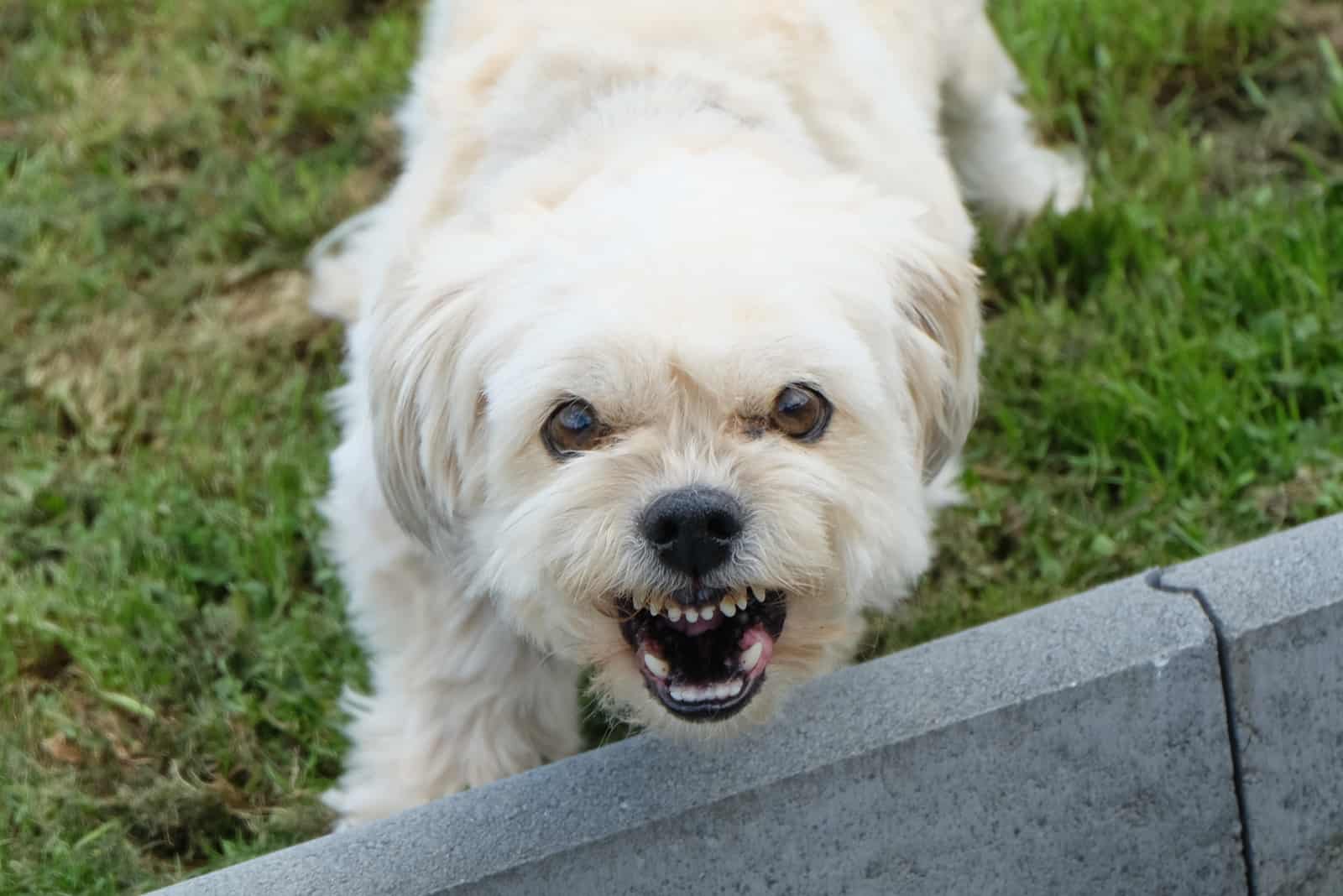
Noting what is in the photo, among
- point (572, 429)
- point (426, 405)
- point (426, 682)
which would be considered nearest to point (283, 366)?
point (426, 682)

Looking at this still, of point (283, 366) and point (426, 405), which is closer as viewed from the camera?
point (426, 405)

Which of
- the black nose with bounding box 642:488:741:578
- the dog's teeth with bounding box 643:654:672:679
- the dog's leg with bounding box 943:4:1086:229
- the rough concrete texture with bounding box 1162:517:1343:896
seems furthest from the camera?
the dog's leg with bounding box 943:4:1086:229

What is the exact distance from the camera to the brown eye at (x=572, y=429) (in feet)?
8.44

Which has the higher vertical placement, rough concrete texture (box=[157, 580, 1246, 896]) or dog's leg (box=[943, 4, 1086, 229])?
rough concrete texture (box=[157, 580, 1246, 896])

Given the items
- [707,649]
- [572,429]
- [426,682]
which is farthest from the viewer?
[426,682]

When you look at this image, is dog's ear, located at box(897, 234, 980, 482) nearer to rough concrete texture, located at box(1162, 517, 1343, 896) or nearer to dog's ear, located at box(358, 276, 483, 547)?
rough concrete texture, located at box(1162, 517, 1343, 896)

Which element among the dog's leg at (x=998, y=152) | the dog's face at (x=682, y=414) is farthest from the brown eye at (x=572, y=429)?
the dog's leg at (x=998, y=152)

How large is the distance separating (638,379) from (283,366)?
7.64ft

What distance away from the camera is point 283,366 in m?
4.55

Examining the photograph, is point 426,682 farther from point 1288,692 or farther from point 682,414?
point 1288,692

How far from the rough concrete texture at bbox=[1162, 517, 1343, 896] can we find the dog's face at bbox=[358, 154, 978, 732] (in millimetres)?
608

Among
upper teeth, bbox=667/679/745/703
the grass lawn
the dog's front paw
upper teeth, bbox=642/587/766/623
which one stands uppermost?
upper teeth, bbox=642/587/766/623

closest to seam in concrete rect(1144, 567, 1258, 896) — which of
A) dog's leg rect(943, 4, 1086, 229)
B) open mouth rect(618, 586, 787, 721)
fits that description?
open mouth rect(618, 586, 787, 721)

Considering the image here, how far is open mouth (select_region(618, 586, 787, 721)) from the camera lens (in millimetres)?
2654
